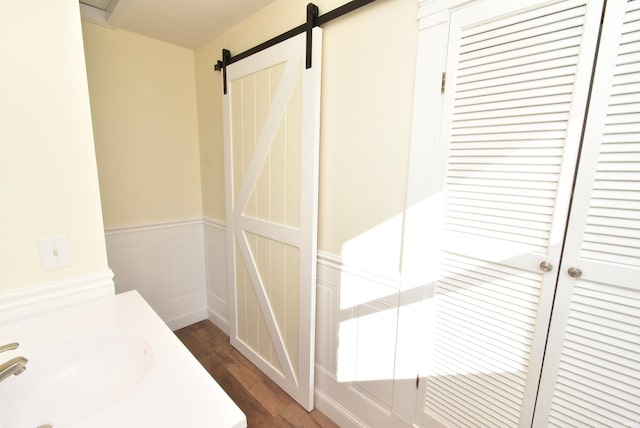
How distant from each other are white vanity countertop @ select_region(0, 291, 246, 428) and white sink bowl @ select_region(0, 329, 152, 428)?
2 cm

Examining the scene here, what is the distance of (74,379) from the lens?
2.84 ft

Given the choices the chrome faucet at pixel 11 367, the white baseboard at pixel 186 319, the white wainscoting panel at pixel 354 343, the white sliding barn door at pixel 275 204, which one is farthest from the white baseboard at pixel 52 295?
the white baseboard at pixel 186 319

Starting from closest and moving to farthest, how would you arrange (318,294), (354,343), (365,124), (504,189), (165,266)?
(504,189) < (365,124) < (354,343) < (318,294) < (165,266)

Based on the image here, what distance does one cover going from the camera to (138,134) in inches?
85.4

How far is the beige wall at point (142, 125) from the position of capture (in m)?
1.99

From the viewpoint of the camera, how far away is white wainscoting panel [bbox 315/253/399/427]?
138cm

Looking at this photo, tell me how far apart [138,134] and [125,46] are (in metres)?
0.64

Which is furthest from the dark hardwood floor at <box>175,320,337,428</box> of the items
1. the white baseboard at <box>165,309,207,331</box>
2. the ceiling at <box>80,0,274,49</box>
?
the ceiling at <box>80,0,274,49</box>

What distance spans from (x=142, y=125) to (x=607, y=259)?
281 cm

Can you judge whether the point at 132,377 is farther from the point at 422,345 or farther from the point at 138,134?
the point at 138,134

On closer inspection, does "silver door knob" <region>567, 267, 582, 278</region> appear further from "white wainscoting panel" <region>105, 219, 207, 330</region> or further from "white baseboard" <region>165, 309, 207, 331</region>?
"white baseboard" <region>165, 309, 207, 331</region>

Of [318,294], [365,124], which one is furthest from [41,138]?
[318,294]

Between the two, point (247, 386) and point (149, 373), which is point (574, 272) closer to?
point (149, 373)

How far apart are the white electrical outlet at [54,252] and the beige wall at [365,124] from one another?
1.13m
